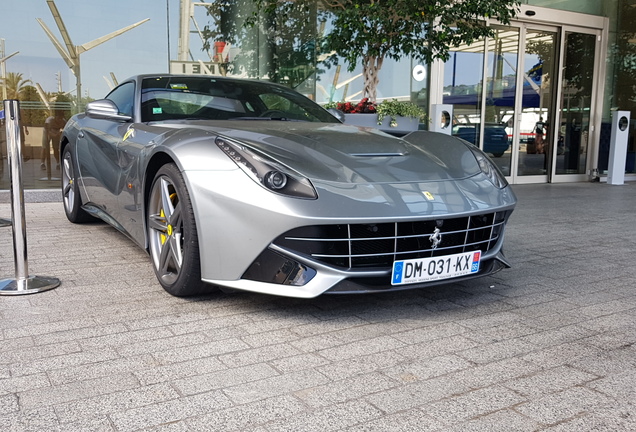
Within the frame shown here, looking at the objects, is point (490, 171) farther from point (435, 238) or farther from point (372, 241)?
point (372, 241)

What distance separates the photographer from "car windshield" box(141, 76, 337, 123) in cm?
382

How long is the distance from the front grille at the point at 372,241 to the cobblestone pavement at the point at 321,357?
1.05 feet

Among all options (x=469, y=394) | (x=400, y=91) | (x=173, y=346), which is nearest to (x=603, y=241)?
(x=469, y=394)

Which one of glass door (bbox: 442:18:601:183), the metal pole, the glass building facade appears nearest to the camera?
the metal pole

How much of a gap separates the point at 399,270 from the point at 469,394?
0.74m

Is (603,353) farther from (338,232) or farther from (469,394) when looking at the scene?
(338,232)

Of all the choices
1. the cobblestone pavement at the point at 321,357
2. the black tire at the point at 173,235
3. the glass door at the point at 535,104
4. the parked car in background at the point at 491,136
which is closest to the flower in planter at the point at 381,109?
the parked car in background at the point at 491,136

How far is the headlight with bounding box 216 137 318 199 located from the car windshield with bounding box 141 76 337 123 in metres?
1.07

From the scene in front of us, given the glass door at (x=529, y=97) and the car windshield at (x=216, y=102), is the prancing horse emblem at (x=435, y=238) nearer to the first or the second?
the car windshield at (x=216, y=102)

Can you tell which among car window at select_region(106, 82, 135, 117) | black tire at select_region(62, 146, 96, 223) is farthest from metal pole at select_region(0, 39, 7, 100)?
car window at select_region(106, 82, 135, 117)

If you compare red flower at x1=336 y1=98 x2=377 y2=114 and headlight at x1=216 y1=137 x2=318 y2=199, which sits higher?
red flower at x1=336 y1=98 x2=377 y2=114

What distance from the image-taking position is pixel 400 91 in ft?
32.6

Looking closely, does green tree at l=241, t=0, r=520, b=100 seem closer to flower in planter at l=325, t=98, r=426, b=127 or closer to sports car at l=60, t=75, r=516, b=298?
flower in planter at l=325, t=98, r=426, b=127

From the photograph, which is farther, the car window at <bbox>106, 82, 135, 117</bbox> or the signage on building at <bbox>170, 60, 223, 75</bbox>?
the signage on building at <bbox>170, 60, 223, 75</bbox>
